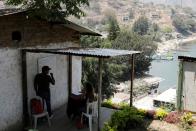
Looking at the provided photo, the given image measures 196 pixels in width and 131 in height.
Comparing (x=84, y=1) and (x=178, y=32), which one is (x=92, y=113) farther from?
(x=178, y=32)

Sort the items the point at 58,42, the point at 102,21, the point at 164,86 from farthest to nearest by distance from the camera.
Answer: the point at 102,21, the point at 164,86, the point at 58,42

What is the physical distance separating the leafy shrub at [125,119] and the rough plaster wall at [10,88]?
10.2 ft

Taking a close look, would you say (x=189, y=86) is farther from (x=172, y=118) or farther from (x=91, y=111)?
(x=91, y=111)

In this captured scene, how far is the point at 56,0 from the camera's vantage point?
434 inches

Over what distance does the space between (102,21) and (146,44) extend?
105346 millimetres

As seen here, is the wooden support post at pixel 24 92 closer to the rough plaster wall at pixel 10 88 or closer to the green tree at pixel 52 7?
the rough plaster wall at pixel 10 88

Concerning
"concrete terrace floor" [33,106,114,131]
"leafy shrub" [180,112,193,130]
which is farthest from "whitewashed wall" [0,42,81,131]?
"leafy shrub" [180,112,193,130]

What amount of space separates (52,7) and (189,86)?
22.6 feet

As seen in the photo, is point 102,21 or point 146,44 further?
point 102,21

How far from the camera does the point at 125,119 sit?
37.0ft

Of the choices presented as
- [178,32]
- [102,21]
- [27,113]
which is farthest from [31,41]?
[178,32]

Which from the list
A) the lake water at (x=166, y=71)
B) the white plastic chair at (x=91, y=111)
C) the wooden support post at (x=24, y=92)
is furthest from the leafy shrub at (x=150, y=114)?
the lake water at (x=166, y=71)

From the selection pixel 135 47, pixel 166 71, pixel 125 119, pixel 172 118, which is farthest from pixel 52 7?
pixel 166 71

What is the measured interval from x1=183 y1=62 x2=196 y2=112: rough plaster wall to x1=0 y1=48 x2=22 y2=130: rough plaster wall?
23.4ft
